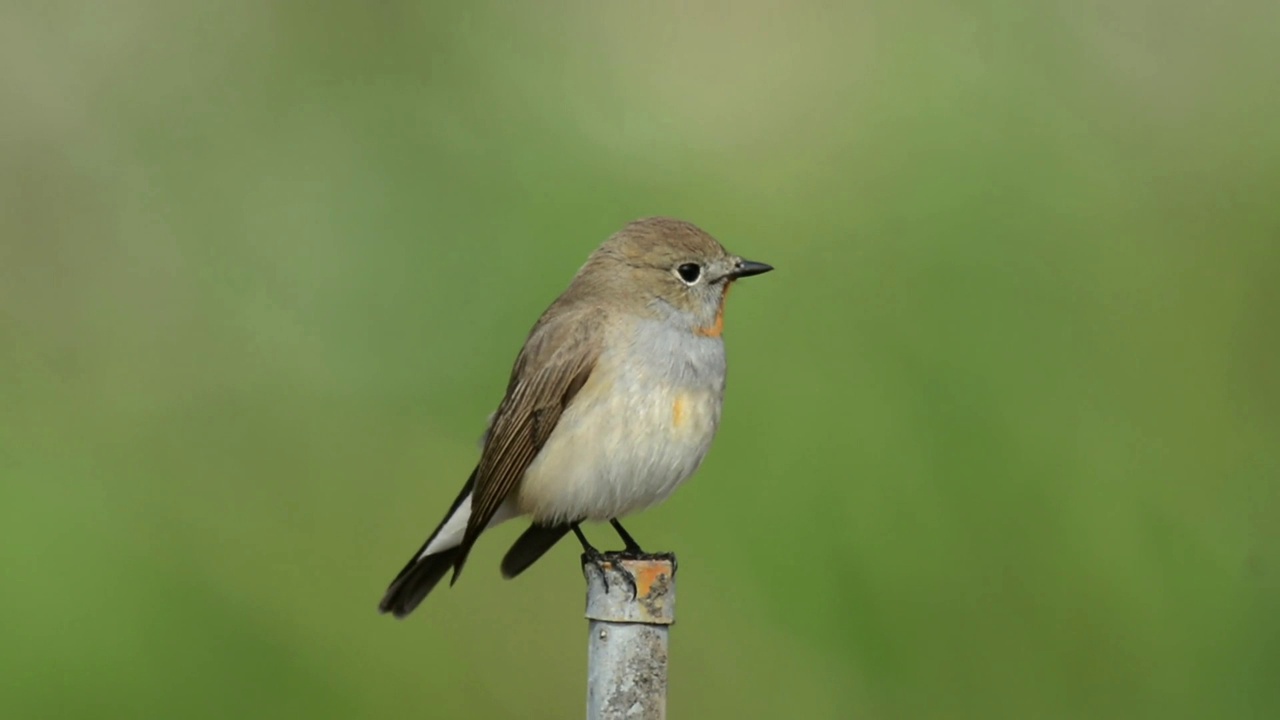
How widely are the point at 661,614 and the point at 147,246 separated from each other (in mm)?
5712

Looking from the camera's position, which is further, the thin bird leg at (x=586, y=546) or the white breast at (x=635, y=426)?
the white breast at (x=635, y=426)

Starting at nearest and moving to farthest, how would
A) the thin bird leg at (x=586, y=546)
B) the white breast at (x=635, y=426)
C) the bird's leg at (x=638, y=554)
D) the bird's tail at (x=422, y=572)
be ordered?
the bird's leg at (x=638, y=554) → the thin bird leg at (x=586, y=546) → the white breast at (x=635, y=426) → the bird's tail at (x=422, y=572)

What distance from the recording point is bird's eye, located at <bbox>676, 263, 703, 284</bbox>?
17.9 ft

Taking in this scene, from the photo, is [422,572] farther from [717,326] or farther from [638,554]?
[717,326]

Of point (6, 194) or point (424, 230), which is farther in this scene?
point (6, 194)

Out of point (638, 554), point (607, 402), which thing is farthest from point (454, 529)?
point (638, 554)

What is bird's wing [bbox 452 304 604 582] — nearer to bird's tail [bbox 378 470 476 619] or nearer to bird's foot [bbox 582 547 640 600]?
bird's tail [bbox 378 470 476 619]

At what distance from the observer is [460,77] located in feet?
31.3

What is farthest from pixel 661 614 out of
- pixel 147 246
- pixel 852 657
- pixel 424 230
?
pixel 147 246

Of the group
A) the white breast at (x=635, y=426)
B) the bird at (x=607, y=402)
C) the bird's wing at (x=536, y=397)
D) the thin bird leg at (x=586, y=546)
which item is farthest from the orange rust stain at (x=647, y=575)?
the bird's wing at (x=536, y=397)

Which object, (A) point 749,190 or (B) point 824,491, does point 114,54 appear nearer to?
(A) point 749,190

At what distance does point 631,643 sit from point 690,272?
1.62 meters

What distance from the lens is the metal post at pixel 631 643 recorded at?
161 inches

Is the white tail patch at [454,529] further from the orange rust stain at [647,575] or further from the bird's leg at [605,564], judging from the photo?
the orange rust stain at [647,575]
